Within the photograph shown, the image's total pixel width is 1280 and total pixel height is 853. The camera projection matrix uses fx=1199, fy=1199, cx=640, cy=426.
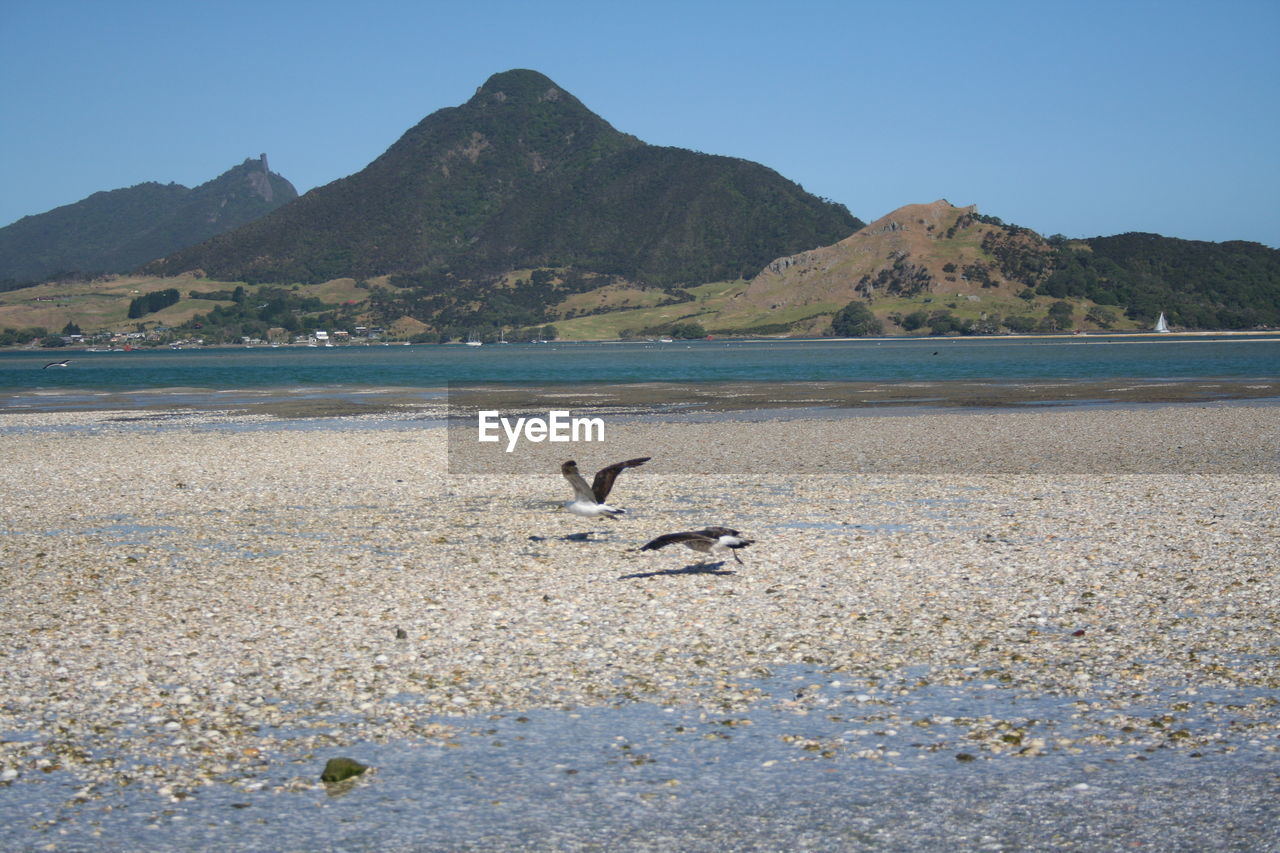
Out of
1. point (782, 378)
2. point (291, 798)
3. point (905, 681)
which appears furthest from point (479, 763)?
point (782, 378)

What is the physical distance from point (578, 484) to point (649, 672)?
746 cm

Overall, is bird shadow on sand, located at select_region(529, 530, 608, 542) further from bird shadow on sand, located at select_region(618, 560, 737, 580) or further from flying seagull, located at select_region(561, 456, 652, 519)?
bird shadow on sand, located at select_region(618, 560, 737, 580)

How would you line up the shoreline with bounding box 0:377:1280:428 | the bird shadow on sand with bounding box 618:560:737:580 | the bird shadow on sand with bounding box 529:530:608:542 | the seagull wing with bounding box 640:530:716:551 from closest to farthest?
the seagull wing with bounding box 640:530:716:551
the bird shadow on sand with bounding box 618:560:737:580
the bird shadow on sand with bounding box 529:530:608:542
the shoreline with bounding box 0:377:1280:428

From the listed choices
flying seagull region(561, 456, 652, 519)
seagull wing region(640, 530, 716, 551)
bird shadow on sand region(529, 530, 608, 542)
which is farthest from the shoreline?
seagull wing region(640, 530, 716, 551)

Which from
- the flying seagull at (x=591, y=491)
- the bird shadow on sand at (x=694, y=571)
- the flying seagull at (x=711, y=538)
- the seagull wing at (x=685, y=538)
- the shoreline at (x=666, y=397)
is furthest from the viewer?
the shoreline at (x=666, y=397)

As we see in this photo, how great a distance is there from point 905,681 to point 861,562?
5617 millimetres

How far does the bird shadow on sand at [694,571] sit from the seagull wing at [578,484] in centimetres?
264

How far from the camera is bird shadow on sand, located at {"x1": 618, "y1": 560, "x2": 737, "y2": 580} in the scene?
Answer: 53.7 ft

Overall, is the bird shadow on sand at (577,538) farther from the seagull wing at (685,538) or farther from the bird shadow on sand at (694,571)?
the seagull wing at (685,538)

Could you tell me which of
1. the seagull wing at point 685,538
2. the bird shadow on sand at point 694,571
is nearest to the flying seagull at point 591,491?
the bird shadow on sand at point 694,571

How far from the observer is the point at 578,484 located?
18.9 meters

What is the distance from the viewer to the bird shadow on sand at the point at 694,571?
53.7 ft

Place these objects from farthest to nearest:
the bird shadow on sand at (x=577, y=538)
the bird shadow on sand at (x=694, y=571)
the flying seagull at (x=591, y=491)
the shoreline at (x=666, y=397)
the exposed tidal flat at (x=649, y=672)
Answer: the shoreline at (x=666, y=397) → the bird shadow on sand at (x=577, y=538) → the flying seagull at (x=591, y=491) → the bird shadow on sand at (x=694, y=571) → the exposed tidal flat at (x=649, y=672)

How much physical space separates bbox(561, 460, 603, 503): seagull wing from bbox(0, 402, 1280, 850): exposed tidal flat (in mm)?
814
